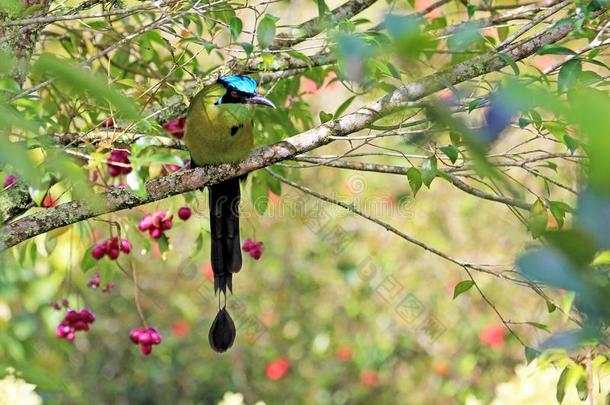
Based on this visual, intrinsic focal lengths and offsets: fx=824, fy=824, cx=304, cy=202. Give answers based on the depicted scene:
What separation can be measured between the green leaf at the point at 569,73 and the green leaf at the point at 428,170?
0.29 m

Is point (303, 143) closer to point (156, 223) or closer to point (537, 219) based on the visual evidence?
point (537, 219)

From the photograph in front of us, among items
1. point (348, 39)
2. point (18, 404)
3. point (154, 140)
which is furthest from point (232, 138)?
point (348, 39)

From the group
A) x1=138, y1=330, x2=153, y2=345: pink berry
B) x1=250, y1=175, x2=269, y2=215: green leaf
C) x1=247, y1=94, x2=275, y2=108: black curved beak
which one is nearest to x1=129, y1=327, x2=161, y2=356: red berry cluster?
x1=138, y1=330, x2=153, y2=345: pink berry

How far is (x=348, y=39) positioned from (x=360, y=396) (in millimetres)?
3862

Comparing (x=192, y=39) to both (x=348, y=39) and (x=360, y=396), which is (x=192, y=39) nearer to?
(x=348, y=39)

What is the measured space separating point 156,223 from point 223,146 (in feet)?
1.13

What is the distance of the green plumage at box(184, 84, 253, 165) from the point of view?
7.05 feet

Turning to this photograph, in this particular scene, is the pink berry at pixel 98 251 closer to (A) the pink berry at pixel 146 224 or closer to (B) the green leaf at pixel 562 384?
(A) the pink berry at pixel 146 224

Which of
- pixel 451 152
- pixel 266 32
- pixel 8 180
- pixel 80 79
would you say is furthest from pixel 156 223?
pixel 80 79

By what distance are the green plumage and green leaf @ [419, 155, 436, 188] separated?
0.62m

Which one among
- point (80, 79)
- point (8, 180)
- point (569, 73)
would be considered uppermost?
point (80, 79)

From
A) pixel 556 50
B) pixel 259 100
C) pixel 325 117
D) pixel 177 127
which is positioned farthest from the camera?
pixel 177 127

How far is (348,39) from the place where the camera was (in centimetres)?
40

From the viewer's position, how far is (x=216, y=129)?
2195mm
